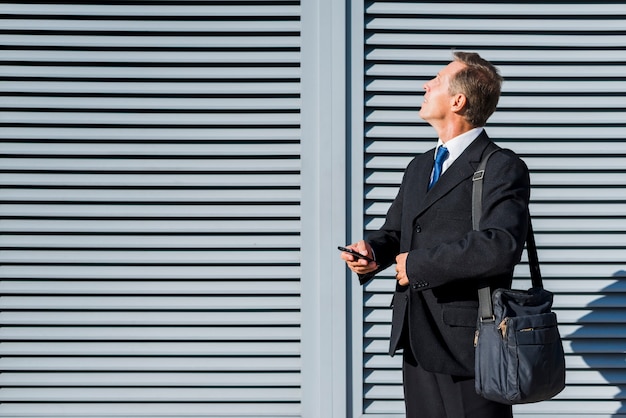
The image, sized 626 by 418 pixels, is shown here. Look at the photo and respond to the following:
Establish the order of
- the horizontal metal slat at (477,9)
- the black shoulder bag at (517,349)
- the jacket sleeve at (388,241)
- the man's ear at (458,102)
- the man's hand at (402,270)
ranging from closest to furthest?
the black shoulder bag at (517,349), the man's hand at (402,270), the man's ear at (458,102), the jacket sleeve at (388,241), the horizontal metal slat at (477,9)

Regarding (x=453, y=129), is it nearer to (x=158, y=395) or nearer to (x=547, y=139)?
(x=547, y=139)

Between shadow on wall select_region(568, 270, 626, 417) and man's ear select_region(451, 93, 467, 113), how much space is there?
1784 mm

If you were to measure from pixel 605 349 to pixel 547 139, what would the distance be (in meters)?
1.18

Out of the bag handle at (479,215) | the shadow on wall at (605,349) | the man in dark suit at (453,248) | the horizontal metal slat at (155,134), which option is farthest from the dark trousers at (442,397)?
the horizontal metal slat at (155,134)

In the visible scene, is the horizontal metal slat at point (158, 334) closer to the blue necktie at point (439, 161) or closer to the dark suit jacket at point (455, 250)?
the dark suit jacket at point (455, 250)

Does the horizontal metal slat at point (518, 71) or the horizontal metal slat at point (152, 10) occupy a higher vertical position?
the horizontal metal slat at point (152, 10)

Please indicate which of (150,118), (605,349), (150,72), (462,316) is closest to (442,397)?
(462,316)

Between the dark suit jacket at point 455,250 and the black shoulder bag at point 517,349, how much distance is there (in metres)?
0.10

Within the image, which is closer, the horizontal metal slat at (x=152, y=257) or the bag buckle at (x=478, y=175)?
the bag buckle at (x=478, y=175)

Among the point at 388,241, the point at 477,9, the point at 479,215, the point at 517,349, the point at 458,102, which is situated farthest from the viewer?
the point at 477,9

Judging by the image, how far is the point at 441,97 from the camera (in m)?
2.25

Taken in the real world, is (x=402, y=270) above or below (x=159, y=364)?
above

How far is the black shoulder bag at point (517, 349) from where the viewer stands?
1.97 meters

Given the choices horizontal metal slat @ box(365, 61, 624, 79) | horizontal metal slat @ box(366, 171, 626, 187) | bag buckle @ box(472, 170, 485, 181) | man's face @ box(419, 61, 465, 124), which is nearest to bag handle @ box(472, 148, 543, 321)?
bag buckle @ box(472, 170, 485, 181)
